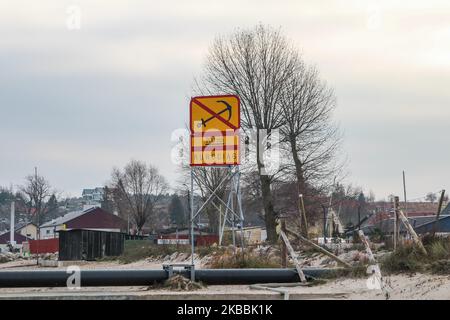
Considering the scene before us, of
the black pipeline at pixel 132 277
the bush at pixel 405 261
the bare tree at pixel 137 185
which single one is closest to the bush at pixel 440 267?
the bush at pixel 405 261

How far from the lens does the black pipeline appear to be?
13.6m

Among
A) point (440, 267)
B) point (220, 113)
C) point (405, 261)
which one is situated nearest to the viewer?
point (440, 267)

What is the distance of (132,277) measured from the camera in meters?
13.7

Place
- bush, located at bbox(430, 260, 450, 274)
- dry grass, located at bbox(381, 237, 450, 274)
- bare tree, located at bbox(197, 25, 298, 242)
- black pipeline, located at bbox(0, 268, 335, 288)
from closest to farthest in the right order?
1. bush, located at bbox(430, 260, 450, 274)
2. dry grass, located at bbox(381, 237, 450, 274)
3. black pipeline, located at bbox(0, 268, 335, 288)
4. bare tree, located at bbox(197, 25, 298, 242)

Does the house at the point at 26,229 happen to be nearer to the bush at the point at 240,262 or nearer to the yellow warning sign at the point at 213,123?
the bush at the point at 240,262

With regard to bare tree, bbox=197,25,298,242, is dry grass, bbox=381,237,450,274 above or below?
below

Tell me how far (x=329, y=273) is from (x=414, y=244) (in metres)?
1.91

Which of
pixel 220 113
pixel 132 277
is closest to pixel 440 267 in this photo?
pixel 220 113

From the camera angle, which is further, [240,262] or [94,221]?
[94,221]

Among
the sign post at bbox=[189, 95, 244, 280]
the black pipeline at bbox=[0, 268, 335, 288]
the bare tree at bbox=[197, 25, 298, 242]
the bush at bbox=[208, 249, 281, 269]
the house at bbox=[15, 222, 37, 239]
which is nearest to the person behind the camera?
the black pipeline at bbox=[0, 268, 335, 288]

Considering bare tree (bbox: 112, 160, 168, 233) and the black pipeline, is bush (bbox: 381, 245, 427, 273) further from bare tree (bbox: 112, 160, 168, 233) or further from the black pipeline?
bare tree (bbox: 112, 160, 168, 233)

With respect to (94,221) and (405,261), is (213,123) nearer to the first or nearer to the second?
(405,261)

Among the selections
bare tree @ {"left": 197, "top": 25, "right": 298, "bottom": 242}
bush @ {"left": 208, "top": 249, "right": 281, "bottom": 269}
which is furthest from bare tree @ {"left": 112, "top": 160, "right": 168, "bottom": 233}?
bush @ {"left": 208, "top": 249, "right": 281, "bottom": 269}
